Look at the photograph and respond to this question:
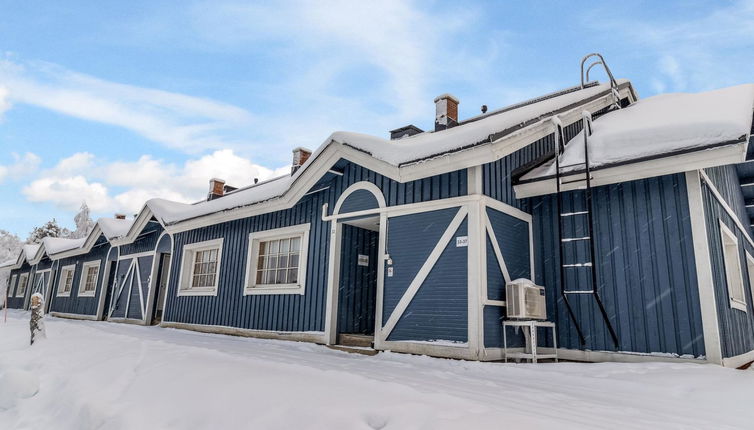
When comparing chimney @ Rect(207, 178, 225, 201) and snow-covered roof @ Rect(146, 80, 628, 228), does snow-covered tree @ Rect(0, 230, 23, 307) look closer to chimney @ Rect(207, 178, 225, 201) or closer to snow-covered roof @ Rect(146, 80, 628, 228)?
chimney @ Rect(207, 178, 225, 201)

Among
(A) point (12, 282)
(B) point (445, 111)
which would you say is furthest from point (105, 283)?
(A) point (12, 282)

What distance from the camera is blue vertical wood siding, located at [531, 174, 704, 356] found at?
598cm

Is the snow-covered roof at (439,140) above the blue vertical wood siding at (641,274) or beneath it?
above

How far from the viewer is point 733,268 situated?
312 inches

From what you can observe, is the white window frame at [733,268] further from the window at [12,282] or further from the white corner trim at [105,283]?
the window at [12,282]

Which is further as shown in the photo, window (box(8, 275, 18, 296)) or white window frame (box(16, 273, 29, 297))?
window (box(8, 275, 18, 296))

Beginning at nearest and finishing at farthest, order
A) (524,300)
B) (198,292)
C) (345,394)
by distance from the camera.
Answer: (345,394) → (524,300) → (198,292)

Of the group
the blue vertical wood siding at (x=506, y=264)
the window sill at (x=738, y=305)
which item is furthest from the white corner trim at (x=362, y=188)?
the window sill at (x=738, y=305)

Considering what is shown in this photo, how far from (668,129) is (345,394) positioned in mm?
5878

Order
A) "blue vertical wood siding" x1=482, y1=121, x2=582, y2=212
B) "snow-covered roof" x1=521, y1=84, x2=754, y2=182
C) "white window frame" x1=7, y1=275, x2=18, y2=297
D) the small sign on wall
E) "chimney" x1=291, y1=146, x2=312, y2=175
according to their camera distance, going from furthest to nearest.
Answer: "white window frame" x1=7, y1=275, x2=18, y2=297 < "chimney" x1=291, y1=146, x2=312, y2=175 < the small sign on wall < "blue vertical wood siding" x1=482, y1=121, x2=582, y2=212 < "snow-covered roof" x1=521, y1=84, x2=754, y2=182

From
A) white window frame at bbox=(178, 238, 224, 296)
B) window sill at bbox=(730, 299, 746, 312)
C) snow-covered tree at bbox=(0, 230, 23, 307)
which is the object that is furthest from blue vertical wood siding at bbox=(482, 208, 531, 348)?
snow-covered tree at bbox=(0, 230, 23, 307)

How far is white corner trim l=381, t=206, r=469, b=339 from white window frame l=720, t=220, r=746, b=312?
13.5ft

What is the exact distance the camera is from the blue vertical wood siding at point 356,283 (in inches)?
339

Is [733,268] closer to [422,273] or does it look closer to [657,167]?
[657,167]
